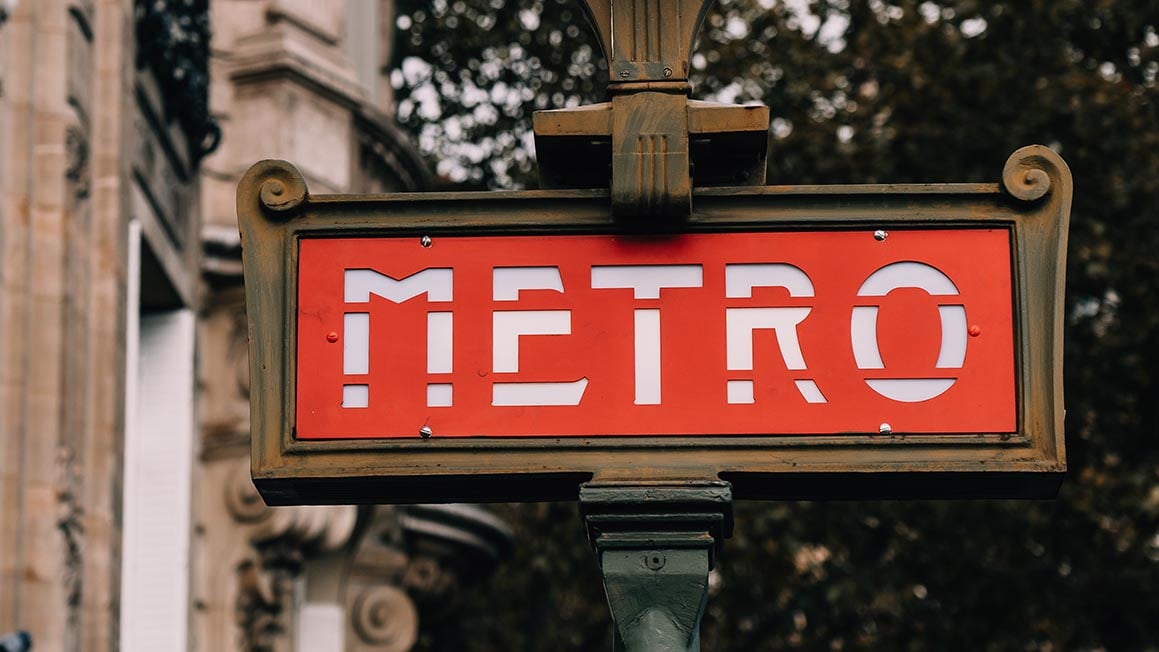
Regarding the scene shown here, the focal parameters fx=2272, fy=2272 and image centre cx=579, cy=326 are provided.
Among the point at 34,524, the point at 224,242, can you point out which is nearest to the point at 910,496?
the point at 34,524

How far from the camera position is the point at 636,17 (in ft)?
12.4

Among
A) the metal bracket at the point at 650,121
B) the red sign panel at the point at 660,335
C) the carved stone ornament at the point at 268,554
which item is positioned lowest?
the carved stone ornament at the point at 268,554

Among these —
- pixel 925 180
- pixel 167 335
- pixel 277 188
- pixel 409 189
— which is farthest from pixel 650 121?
pixel 925 180

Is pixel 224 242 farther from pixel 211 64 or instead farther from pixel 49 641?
pixel 49 641

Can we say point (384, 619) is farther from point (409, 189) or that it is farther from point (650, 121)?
point (650, 121)

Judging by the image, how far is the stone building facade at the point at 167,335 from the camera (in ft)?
29.2

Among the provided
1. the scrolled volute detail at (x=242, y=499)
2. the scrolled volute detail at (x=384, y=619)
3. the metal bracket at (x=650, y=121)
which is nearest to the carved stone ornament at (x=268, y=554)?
the scrolled volute detail at (x=242, y=499)

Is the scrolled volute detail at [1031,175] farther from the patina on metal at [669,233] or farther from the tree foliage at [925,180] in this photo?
the tree foliage at [925,180]

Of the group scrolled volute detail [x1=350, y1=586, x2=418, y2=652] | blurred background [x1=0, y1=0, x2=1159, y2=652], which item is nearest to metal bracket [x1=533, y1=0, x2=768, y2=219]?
blurred background [x1=0, y1=0, x2=1159, y2=652]

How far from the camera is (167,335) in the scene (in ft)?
42.2

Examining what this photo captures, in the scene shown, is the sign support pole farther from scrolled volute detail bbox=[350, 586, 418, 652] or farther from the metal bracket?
scrolled volute detail bbox=[350, 586, 418, 652]

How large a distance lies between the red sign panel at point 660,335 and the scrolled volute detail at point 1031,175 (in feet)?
0.25

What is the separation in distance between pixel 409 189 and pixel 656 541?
41.0 feet

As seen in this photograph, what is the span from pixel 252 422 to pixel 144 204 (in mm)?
7744
